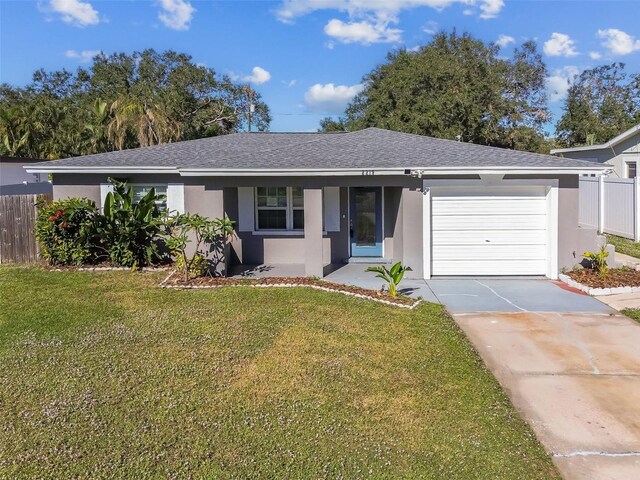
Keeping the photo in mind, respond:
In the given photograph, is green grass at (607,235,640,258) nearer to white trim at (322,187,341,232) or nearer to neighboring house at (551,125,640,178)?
neighboring house at (551,125,640,178)

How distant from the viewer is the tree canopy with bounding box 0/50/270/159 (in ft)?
83.2

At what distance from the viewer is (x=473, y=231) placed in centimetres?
1164

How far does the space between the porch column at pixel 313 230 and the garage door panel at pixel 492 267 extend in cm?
276

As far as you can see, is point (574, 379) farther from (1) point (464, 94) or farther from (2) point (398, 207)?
(1) point (464, 94)

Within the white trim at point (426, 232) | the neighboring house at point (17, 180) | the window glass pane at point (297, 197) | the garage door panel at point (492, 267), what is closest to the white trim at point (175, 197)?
the window glass pane at point (297, 197)

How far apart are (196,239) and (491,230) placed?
269 inches

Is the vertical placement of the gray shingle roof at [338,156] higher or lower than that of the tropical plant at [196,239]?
higher

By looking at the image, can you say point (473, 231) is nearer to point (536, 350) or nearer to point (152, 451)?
point (536, 350)

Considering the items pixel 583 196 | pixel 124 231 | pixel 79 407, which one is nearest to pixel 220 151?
pixel 124 231

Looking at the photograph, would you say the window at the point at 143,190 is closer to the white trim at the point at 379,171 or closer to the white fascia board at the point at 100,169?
the white fascia board at the point at 100,169

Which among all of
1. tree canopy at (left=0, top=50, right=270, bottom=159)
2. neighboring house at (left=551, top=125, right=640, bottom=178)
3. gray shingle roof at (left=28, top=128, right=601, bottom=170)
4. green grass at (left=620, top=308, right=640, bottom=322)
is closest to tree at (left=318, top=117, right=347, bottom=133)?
tree canopy at (left=0, top=50, right=270, bottom=159)

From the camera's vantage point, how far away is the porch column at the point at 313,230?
1125cm

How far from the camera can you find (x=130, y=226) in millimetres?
11984

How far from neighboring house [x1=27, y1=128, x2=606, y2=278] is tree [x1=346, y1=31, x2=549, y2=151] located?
20.2 meters
